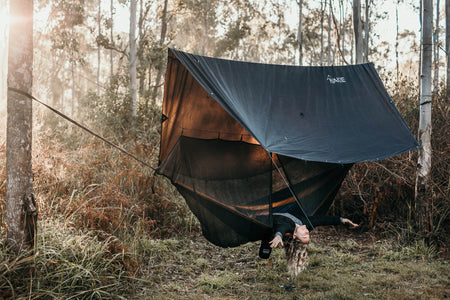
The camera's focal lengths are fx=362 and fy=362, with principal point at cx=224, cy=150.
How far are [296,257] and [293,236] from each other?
1.11 feet

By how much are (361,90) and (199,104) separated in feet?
4.52

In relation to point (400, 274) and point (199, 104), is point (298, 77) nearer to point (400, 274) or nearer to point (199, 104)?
point (199, 104)

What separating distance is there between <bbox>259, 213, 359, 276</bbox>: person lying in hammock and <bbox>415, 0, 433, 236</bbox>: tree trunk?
3.58 ft

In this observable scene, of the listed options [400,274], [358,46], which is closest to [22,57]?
[400,274]

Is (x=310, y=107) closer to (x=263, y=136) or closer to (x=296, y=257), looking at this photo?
(x=263, y=136)

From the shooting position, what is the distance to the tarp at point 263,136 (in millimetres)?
2611

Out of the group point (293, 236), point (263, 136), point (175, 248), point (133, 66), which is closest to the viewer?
point (263, 136)

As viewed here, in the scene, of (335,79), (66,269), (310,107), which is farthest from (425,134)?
(66,269)

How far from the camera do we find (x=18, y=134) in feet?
6.44

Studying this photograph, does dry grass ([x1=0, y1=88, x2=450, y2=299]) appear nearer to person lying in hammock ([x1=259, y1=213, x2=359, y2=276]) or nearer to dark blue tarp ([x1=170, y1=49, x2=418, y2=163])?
person lying in hammock ([x1=259, y1=213, x2=359, y2=276])

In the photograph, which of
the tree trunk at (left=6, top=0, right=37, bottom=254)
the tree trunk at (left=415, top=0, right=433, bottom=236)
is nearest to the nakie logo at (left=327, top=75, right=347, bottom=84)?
the tree trunk at (left=415, top=0, right=433, bottom=236)

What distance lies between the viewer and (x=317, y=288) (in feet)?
8.62

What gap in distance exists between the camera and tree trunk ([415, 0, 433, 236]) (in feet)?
10.8

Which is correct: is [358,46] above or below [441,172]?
above
